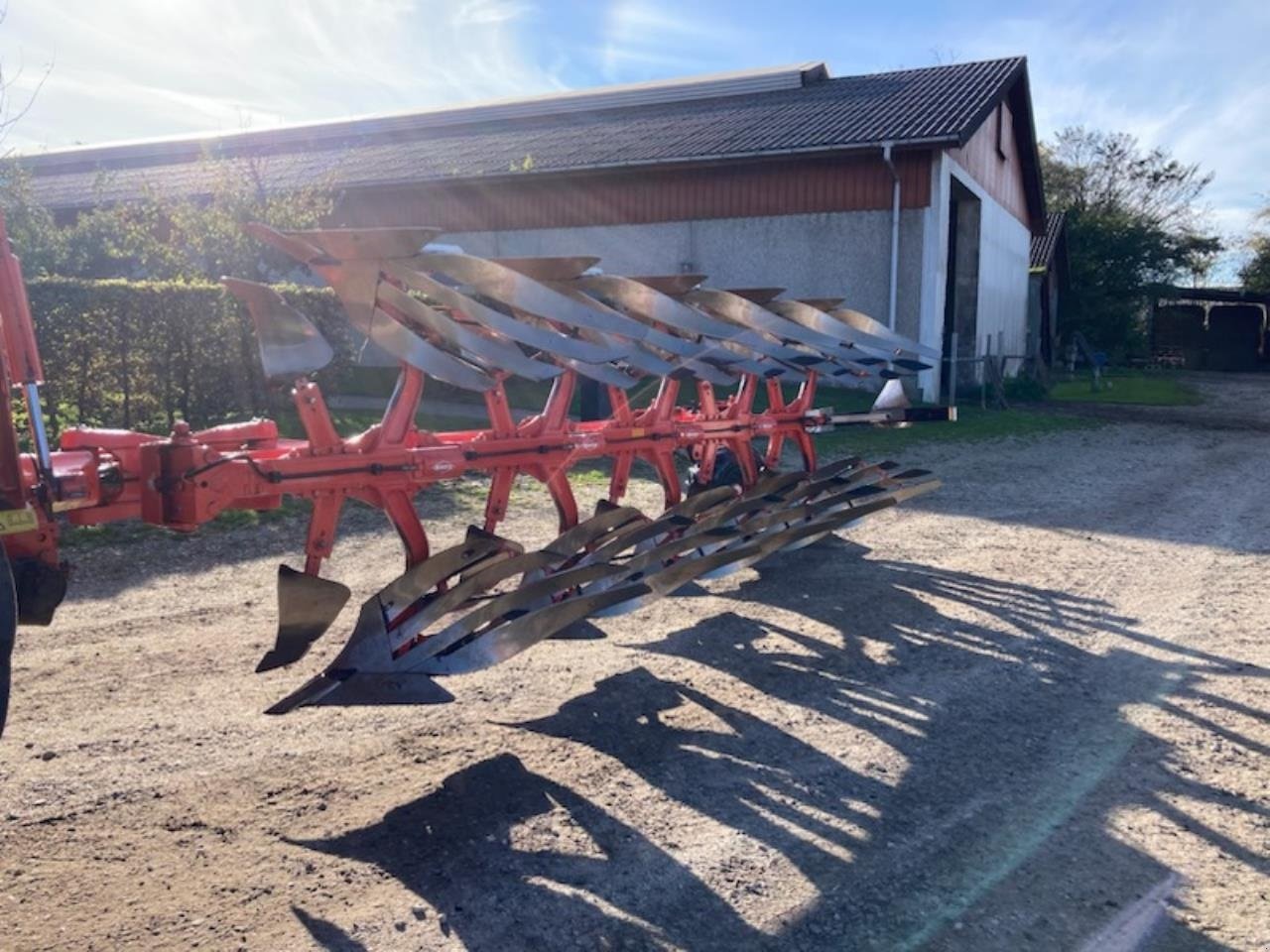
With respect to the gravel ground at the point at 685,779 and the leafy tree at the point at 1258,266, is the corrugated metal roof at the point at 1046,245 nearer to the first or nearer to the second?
the leafy tree at the point at 1258,266

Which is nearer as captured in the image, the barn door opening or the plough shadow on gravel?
the plough shadow on gravel

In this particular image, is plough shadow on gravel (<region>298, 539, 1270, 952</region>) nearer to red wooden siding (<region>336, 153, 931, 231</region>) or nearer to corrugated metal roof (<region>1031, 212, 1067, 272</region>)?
red wooden siding (<region>336, 153, 931, 231</region>)

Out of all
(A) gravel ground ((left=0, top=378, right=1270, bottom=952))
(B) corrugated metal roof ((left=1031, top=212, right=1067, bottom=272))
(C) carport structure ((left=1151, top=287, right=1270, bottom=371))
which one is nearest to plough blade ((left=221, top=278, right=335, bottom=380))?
(A) gravel ground ((left=0, top=378, right=1270, bottom=952))

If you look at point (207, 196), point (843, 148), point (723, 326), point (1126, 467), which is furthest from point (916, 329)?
point (207, 196)

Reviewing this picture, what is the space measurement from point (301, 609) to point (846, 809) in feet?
6.71

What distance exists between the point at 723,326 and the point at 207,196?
60.9ft

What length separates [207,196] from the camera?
20391 millimetres

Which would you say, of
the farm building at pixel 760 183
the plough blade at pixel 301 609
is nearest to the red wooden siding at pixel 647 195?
the farm building at pixel 760 183

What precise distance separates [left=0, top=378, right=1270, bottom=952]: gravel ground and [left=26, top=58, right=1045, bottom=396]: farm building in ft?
37.2

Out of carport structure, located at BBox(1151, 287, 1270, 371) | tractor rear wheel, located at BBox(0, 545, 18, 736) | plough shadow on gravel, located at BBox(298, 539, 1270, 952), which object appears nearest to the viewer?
tractor rear wheel, located at BBox(0, 545, 18, 736)

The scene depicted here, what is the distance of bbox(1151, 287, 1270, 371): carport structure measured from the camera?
35312 millimetres

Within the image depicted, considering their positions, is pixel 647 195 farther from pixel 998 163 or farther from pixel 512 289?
pixel 512 289

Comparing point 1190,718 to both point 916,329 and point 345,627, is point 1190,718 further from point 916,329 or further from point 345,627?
point 916,329

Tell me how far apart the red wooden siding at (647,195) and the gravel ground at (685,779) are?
1166cm
